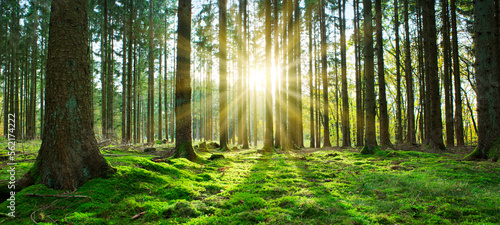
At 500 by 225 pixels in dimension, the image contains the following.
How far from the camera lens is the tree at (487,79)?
593cm

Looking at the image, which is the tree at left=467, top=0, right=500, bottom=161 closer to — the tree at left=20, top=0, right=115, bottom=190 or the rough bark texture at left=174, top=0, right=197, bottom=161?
the rough bark texture at left=174, top=0, right=197, bottom=161

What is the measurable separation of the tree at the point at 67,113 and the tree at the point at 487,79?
30.8ft

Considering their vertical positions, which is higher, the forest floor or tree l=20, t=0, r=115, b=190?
tree l=20, t=0, r=115, b=190

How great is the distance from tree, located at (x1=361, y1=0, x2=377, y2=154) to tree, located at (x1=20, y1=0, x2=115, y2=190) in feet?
31.5

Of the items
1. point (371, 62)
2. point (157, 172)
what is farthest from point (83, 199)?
point (371, 62)

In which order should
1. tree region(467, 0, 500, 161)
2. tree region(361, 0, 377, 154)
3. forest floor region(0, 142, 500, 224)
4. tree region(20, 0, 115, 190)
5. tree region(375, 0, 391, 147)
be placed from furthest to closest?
tree region(375, 0, 391, 147) < tree region(361, 0, 377, 154) < tree region(467, 0, 500, 161) < tree region(20, 0, 115, 190) < forest floor region(0, 142, 500, 224)

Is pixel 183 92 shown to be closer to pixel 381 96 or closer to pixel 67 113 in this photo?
pixel 67 113

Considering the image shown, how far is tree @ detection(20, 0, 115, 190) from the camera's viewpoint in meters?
3.22

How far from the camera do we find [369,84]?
9.65 m

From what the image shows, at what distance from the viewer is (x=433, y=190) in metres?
3.50

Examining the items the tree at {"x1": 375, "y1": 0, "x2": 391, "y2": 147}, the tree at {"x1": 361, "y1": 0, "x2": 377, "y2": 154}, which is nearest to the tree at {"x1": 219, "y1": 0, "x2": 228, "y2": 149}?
the tree at {"x1": 361, "y1": 0, "x2": 377, "y2": 154}

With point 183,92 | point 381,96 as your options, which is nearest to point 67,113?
point 183,92

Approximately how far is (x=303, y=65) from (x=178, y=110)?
17.4 m

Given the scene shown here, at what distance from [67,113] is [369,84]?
34.3 feet
